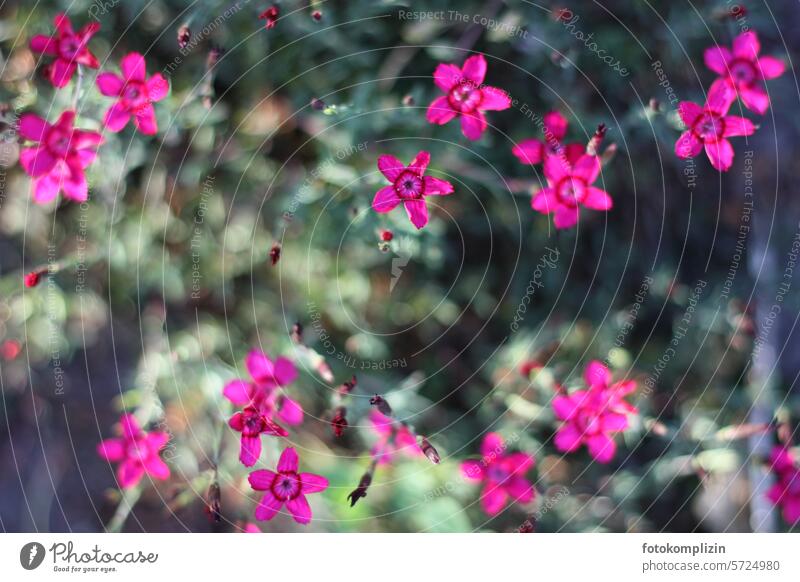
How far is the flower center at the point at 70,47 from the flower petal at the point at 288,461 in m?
0.45

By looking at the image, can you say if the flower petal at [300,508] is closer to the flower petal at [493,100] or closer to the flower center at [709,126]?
the flower petal at [493,100]

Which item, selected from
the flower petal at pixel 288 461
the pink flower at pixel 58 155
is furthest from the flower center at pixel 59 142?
the flower petal at pixel 288 461

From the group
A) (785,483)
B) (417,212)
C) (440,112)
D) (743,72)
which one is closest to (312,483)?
(417,212)

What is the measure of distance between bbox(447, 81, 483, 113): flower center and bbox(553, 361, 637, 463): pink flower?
296 millimetres

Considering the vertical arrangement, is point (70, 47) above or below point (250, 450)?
above

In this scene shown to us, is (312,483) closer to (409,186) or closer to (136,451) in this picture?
(136,451)

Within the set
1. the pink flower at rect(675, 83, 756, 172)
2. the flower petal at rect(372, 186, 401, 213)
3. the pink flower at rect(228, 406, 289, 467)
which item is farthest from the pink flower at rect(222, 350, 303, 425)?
the pink flower at rect(675, 83, 756, 172)

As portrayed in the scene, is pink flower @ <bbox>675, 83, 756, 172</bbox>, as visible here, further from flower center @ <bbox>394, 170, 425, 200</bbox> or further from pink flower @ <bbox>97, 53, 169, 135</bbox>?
pink flower @ <bbox>97, 53, 169, 135</bbox>

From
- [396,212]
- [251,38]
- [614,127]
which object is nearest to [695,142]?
[614,127]

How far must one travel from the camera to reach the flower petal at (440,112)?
2.25 feet

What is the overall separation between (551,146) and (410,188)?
0.49 feet

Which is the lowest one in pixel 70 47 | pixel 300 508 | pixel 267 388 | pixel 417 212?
pixel 300 508

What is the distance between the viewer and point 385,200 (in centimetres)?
69
